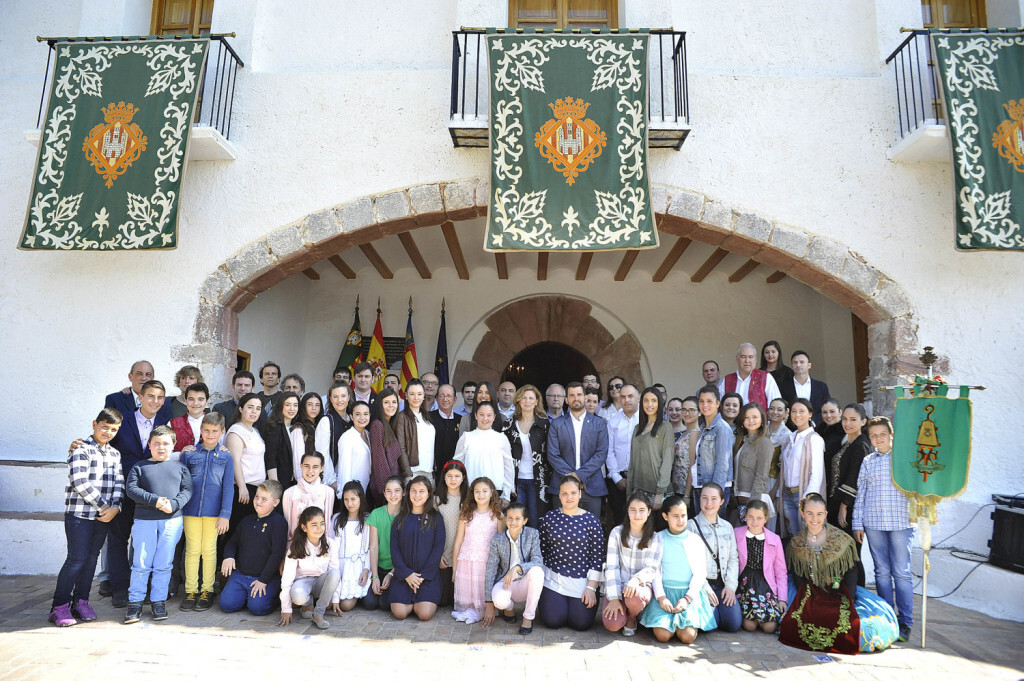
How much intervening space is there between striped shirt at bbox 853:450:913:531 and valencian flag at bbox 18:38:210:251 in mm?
4582

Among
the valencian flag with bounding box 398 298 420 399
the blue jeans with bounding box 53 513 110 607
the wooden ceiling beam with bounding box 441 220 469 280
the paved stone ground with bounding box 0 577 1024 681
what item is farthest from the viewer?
the valencian flag with bounding box 398 298 420 399

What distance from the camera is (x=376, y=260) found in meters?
6.62

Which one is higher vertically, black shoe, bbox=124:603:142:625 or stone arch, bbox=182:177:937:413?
stone arch, bbox=182:177:937:413

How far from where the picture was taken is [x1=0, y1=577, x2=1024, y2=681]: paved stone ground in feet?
9.30

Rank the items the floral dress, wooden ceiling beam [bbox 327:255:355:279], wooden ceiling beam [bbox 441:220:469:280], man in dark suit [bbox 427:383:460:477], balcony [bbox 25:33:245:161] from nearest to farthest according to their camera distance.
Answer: the floral dress < man in dark suit [bbox 427:383:460:477] < balcony [bbox 25:33:245:161] < wooden ceiling beam [bbox 441:220:469:280] < wooden ceiling beam [bbox 327:255:355:279]

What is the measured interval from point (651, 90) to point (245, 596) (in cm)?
424

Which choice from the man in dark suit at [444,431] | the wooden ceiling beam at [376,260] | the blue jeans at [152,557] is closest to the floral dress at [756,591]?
the man in dark suit at [444,431]

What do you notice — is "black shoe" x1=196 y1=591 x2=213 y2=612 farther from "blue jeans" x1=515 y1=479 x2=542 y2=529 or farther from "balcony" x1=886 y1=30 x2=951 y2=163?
"balcony" x1=886 y1=30 x2=951 y2=163

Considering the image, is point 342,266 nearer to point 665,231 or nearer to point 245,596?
point 665,231

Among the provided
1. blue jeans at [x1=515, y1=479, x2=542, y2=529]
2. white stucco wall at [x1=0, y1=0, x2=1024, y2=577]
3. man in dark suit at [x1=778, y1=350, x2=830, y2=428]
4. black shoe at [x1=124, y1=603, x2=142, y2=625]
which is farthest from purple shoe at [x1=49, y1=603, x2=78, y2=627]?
man in dark suit at [x1=778, y1=350, x2=830, y2=428]

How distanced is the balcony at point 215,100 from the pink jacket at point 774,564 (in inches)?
172

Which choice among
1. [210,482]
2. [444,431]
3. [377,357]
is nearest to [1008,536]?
[444,431]

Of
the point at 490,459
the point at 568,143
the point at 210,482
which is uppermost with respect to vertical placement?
the point at 568,143

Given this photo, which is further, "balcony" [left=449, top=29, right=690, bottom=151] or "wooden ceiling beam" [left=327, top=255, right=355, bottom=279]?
"wooden ceiling beam" [left=327, top=255, right=355, bottom=279]
